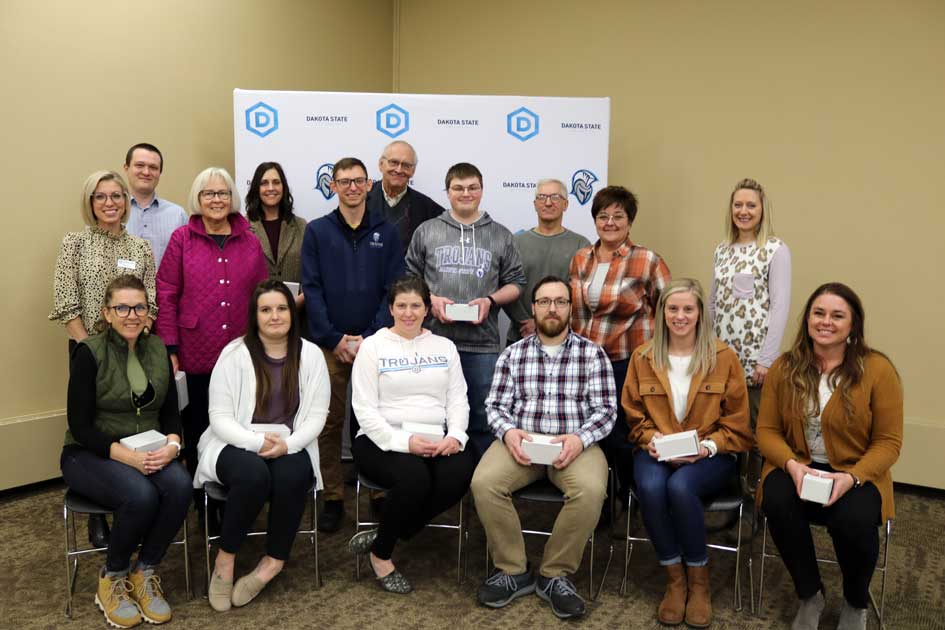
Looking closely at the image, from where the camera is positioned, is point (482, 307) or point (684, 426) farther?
point (482, 307)

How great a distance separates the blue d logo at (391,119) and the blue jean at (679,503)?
8.50 ft

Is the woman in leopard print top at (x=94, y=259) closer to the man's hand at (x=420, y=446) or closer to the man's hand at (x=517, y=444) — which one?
the man's hand at (x=420, y=446)

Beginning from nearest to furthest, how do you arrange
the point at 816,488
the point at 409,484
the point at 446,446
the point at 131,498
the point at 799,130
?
the point at 816,488
the point at 131,498
the point at 409,484
the point at 446,446
the point at 799,130

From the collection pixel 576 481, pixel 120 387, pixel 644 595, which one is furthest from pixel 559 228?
pixel 120 387

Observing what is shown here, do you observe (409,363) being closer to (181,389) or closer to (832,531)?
(181,389)

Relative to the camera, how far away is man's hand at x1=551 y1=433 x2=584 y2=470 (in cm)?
300

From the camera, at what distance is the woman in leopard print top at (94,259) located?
3.33 metres

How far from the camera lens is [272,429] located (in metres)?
3.06

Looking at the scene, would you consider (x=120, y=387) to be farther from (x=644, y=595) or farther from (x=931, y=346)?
(x=931, y=346)

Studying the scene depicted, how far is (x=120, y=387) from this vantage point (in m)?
2.91

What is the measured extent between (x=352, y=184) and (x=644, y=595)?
212 cm

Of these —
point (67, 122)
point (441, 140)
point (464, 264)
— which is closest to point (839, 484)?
point (464, 264)

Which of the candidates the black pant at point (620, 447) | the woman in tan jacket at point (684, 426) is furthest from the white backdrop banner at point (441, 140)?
the woman in tan jacket at point (684, 426)

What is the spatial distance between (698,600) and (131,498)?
207 cm
